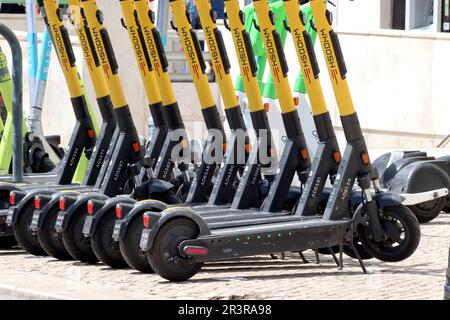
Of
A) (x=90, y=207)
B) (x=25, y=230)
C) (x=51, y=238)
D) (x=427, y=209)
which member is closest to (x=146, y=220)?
(x=90, y=207)

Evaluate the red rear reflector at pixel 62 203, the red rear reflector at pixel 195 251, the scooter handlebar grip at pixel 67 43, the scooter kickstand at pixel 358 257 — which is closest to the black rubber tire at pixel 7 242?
the red rear reflector at pixel 62 203

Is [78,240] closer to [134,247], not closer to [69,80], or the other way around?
[134,247]

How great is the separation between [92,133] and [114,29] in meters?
4.90

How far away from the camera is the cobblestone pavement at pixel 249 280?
1028 cm

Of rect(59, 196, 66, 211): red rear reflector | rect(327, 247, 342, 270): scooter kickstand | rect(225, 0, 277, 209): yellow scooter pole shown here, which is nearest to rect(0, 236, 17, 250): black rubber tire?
Answer: rect(59, 196, 66, 211): red rear reflector

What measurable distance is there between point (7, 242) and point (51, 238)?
41.9 inches

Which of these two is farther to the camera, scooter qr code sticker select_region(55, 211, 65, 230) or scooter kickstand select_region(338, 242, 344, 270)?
scooter qr code sticker select_region(55, 211, 65, 230)

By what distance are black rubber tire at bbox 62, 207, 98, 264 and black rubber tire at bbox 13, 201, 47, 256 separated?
58 centimetres

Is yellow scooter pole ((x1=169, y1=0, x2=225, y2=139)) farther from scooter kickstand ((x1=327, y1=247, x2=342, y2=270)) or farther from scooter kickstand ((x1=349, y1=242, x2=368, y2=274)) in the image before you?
scooter kickstand ((x1=349, y1=242, x2=368, y2=274))

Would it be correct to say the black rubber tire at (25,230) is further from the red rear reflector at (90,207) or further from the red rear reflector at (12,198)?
the red rear reflector at (90,207)

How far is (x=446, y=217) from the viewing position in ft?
50.5

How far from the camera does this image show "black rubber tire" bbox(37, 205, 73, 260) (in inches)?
479

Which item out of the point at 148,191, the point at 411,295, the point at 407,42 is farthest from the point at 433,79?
the point at 411,295

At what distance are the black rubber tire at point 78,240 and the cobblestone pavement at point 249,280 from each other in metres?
0.10
